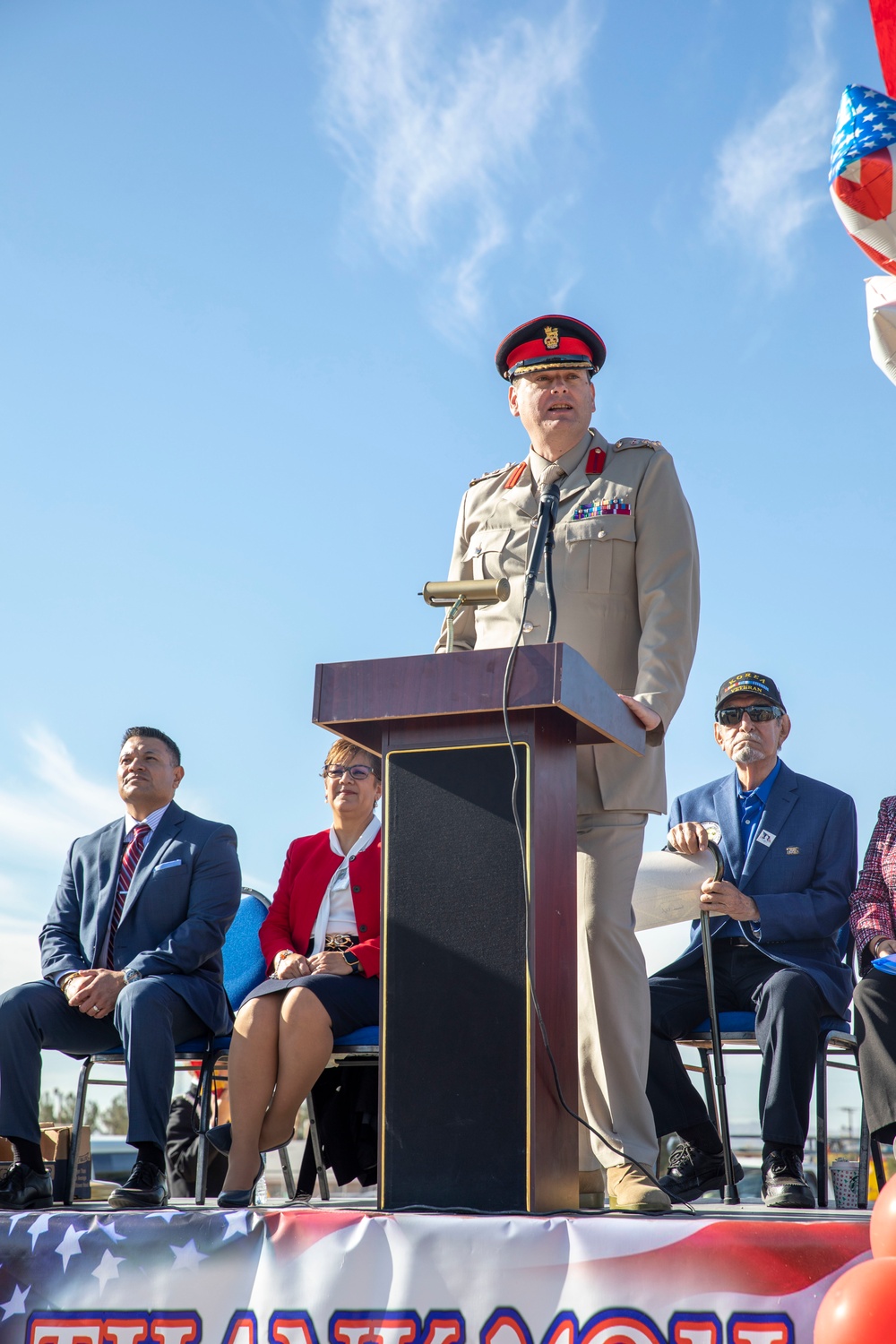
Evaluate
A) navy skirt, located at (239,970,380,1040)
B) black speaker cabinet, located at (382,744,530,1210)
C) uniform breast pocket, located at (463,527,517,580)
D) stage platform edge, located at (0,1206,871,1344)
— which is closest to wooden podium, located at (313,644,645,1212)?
black speaker cabinet, located at (382,744,530,1210)

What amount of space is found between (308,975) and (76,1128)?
2.85ft

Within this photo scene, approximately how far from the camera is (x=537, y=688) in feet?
7.87

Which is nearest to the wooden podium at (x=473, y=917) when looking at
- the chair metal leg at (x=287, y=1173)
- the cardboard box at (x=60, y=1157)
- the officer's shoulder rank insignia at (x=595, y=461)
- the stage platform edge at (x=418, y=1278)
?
the stage platform edge at (x=418, y=1278)

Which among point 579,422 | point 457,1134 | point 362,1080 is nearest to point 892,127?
point 579,422

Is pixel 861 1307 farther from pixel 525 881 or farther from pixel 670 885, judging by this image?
pixel 670 885

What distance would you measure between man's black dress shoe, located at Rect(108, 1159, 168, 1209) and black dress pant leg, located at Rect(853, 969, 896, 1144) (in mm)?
1736

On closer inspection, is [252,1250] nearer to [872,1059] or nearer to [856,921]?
[872,1059]

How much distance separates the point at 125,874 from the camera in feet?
13.5

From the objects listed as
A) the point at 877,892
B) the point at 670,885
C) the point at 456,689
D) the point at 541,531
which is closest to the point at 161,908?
the point at 670,885

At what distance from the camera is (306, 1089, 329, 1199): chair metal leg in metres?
3.99

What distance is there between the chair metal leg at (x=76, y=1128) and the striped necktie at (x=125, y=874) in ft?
1.03

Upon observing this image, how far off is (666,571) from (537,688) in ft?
2.70

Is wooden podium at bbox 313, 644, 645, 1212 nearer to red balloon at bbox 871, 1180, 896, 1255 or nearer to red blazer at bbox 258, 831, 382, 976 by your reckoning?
red balloon at bbox 871, 1180, 896, 1255

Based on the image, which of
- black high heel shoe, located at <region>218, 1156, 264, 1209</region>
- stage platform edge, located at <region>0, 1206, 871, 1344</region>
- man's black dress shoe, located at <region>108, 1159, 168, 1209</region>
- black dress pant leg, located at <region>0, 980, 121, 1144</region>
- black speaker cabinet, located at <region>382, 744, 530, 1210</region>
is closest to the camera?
stage platform edge, located at <region>0, 1206, 871, 1344</region>
